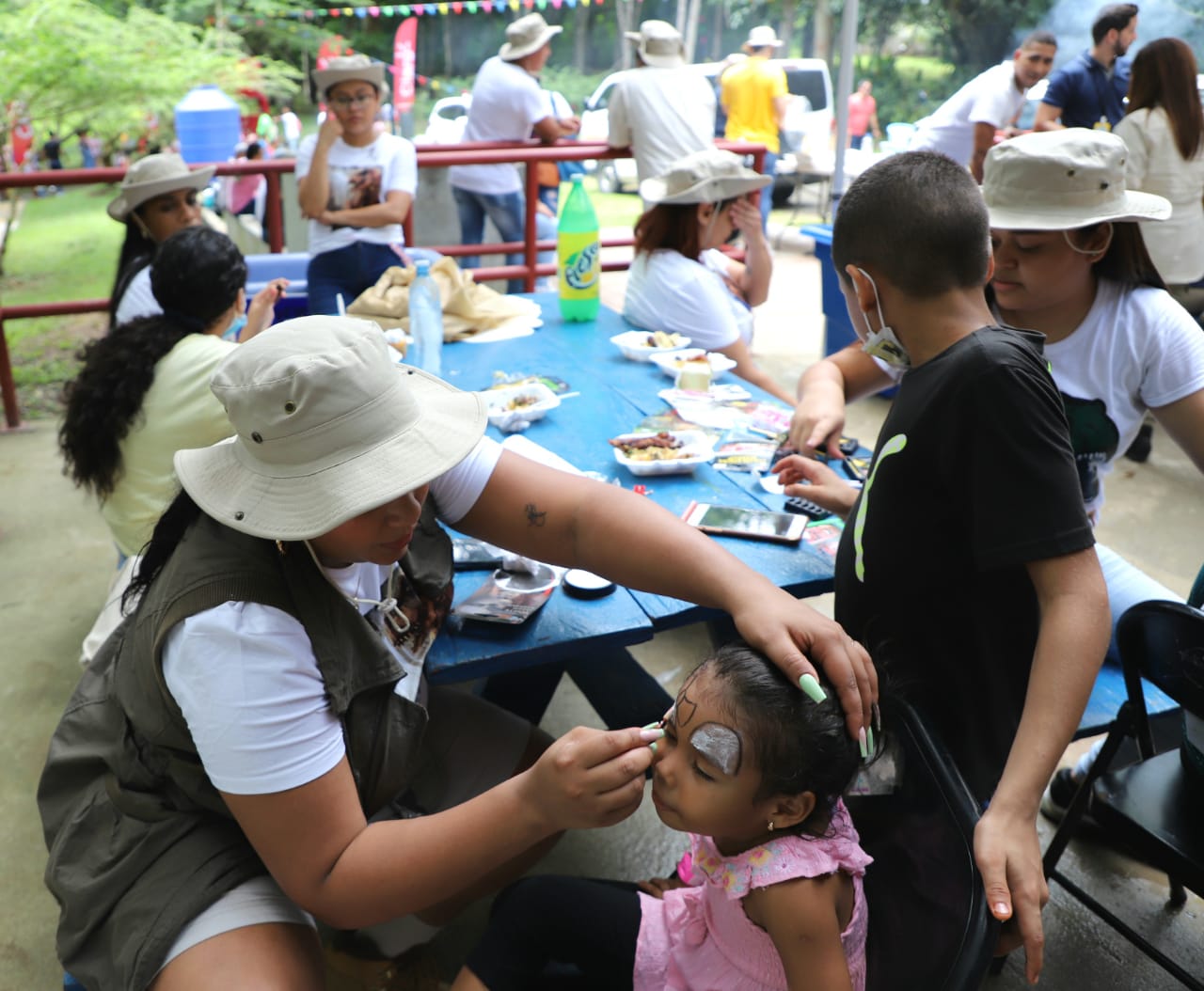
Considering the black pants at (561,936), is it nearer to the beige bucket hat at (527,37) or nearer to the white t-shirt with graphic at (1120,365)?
the white t-shirt with graphic at (1120,365)

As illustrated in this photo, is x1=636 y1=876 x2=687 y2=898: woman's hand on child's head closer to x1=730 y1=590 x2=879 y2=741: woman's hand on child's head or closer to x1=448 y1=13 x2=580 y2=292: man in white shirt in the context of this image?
x1=730 y1=590 x2=879 y2=741: woman's hand on child's head

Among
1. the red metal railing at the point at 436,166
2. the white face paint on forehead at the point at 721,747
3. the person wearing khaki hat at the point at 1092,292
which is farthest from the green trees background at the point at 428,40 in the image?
the white face paint on forehead at the point at 721,747

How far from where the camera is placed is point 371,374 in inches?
58.1

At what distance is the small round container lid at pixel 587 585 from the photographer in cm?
205

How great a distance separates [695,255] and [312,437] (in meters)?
2.69

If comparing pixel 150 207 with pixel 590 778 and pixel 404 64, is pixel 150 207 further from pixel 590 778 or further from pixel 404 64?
pixel 404 64

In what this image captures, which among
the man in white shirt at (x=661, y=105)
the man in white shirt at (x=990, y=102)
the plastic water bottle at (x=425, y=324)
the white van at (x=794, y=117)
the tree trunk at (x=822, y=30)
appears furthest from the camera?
the tree trunk at (x=822, y=30)

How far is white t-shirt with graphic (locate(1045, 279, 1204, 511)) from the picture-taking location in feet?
7.09

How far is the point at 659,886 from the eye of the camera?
1.92m

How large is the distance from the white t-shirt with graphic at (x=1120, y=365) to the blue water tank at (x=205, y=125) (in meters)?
10.6

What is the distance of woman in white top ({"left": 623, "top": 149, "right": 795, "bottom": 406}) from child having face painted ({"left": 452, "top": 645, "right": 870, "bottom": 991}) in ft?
7.40

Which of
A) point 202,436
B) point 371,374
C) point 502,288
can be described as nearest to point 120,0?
point 502,288

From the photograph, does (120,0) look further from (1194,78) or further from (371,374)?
(371,374)

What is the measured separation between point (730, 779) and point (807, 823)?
6.0 inches
